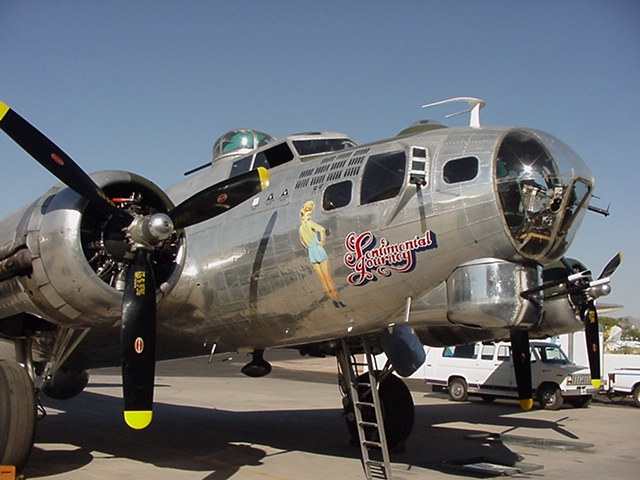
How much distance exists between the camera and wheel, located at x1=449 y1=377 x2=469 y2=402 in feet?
71.9

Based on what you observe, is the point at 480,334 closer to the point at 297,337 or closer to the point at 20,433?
the point at 297,337

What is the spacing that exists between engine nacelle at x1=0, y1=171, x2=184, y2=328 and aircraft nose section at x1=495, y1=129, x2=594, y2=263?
4.24 meters

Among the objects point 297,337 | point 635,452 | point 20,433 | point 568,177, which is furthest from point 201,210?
point 635,452

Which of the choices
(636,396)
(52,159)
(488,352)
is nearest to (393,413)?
(52,159)

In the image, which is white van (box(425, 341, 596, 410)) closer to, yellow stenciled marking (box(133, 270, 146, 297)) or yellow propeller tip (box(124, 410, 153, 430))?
yellow stenciled marking (box(133, 270, 146, 297))

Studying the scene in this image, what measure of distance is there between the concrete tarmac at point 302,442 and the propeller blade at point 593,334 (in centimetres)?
140

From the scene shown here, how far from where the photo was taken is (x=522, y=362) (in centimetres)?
1110

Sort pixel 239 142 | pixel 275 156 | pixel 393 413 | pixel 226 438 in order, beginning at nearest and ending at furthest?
1. pixel 275 156
2. pixel 393 413
3. pixel 239 142
4. pixel 226 438

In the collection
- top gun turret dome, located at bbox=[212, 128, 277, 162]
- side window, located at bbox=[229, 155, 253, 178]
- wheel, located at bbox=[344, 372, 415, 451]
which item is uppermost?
top gun turret dome, located at bbox=[212, 128, 277, 162]

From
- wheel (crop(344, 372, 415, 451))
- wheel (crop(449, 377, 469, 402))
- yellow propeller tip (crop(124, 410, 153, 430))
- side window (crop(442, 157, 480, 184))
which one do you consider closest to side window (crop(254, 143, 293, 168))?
side window (crop(442, 157, 480, 184))

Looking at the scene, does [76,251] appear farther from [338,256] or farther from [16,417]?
[338,256]

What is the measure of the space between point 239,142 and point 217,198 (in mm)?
3140

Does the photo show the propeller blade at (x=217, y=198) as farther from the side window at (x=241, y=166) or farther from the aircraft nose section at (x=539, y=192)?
the aircraft nose section at (x=539, y=192)

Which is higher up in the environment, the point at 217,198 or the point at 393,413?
the point at 217,198
